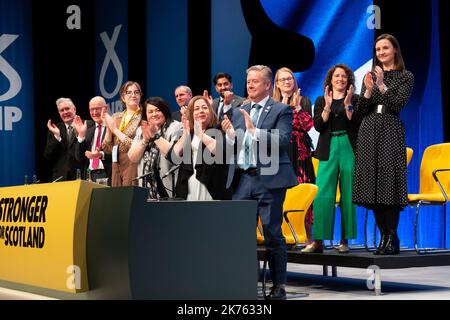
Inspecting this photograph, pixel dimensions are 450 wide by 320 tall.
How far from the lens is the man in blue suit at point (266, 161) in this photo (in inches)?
209

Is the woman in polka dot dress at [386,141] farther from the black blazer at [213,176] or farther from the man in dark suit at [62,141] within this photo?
the man in dark suit at [62,141]

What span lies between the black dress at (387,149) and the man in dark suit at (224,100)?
48.3 inches

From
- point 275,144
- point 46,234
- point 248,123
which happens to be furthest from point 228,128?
point 46,234

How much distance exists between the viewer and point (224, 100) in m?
7.07

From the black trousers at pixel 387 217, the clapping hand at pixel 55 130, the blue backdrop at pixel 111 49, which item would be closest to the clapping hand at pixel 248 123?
the black trousers at pixel 387 217

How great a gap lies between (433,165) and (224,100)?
1972mm

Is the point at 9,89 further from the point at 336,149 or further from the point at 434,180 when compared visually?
the point at 434,180

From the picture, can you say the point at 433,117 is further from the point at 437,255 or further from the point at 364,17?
the point at 437,255

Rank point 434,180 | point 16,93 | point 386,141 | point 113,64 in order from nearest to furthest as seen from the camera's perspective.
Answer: point 386,141 < point 434,180 < point 113,64 < point 16,93

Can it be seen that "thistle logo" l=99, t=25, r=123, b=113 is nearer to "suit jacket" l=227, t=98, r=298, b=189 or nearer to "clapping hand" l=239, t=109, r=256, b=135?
"suit jacket" l=227, t=98, r=298, b=189

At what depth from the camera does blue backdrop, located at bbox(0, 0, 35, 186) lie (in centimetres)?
1331

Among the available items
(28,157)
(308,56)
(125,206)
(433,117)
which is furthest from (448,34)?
(28,157)

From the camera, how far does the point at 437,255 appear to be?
6.61 m
